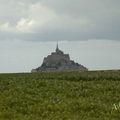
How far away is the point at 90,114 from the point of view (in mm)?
32281

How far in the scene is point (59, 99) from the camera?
37719mm

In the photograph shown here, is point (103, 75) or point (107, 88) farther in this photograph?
point (103, 75)

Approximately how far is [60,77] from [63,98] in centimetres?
1596

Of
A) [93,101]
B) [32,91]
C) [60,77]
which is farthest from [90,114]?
[60,77]

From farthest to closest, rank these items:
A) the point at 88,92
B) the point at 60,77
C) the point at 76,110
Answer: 1. the point at 60,77
2. the point at 88,92
3. the point at 76,110

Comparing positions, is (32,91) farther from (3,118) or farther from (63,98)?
(3,118)

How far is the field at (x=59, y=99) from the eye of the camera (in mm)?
31797

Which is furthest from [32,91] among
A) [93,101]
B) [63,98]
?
[93,101]

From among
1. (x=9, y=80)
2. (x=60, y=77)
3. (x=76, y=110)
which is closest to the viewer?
(x=76, y=110)

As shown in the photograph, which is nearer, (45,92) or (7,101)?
(7,101)

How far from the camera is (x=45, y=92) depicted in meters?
41.7

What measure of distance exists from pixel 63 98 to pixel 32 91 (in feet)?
15.4

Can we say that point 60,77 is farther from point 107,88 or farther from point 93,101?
point 93,101

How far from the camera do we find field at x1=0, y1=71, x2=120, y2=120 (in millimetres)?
31797
